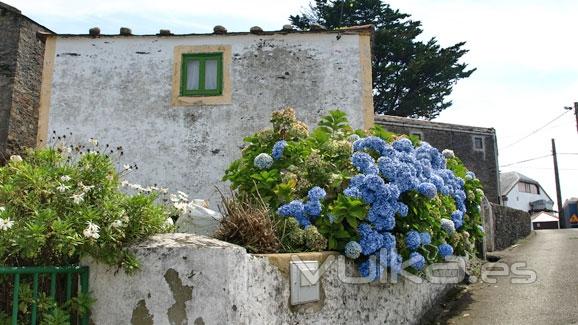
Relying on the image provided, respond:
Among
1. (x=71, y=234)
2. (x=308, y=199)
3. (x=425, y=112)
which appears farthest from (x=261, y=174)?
(x=425, y=112)

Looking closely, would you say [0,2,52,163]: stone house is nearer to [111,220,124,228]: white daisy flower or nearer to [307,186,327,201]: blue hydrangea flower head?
[307,186,327,201]: blue hydrangea flower head

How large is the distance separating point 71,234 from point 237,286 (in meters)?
1.13

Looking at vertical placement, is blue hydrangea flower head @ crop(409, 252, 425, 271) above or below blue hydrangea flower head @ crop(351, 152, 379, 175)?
below

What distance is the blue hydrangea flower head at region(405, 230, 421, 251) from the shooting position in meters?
5.84

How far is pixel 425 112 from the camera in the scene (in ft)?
98.0

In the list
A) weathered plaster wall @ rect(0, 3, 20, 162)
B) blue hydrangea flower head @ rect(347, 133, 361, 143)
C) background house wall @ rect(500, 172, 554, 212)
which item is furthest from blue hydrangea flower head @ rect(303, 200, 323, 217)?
background house wall @ rect(500, 172, 554, 212)

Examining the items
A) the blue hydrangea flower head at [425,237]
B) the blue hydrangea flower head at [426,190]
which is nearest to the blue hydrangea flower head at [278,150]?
the blue hydrangea flower head at [426,190]

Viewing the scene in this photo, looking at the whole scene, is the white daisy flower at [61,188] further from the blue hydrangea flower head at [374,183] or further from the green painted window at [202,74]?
the green painted window at [202,74]

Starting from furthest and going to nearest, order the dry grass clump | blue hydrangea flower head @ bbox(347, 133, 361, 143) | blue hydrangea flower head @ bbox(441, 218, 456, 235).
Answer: blue hydrangea flower head @ bbox(441, 218, 456, 235) < blue hydrangea flower head @ bbox(347, 133, 361, 143) < the dry grass clump

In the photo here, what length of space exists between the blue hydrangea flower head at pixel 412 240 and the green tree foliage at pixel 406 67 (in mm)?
23160

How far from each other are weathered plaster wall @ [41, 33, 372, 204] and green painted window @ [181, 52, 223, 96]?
0.29m

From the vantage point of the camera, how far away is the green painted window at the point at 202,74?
36.0 feet

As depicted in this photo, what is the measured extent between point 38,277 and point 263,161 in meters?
2.94

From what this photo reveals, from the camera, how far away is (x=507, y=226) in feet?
50.7
